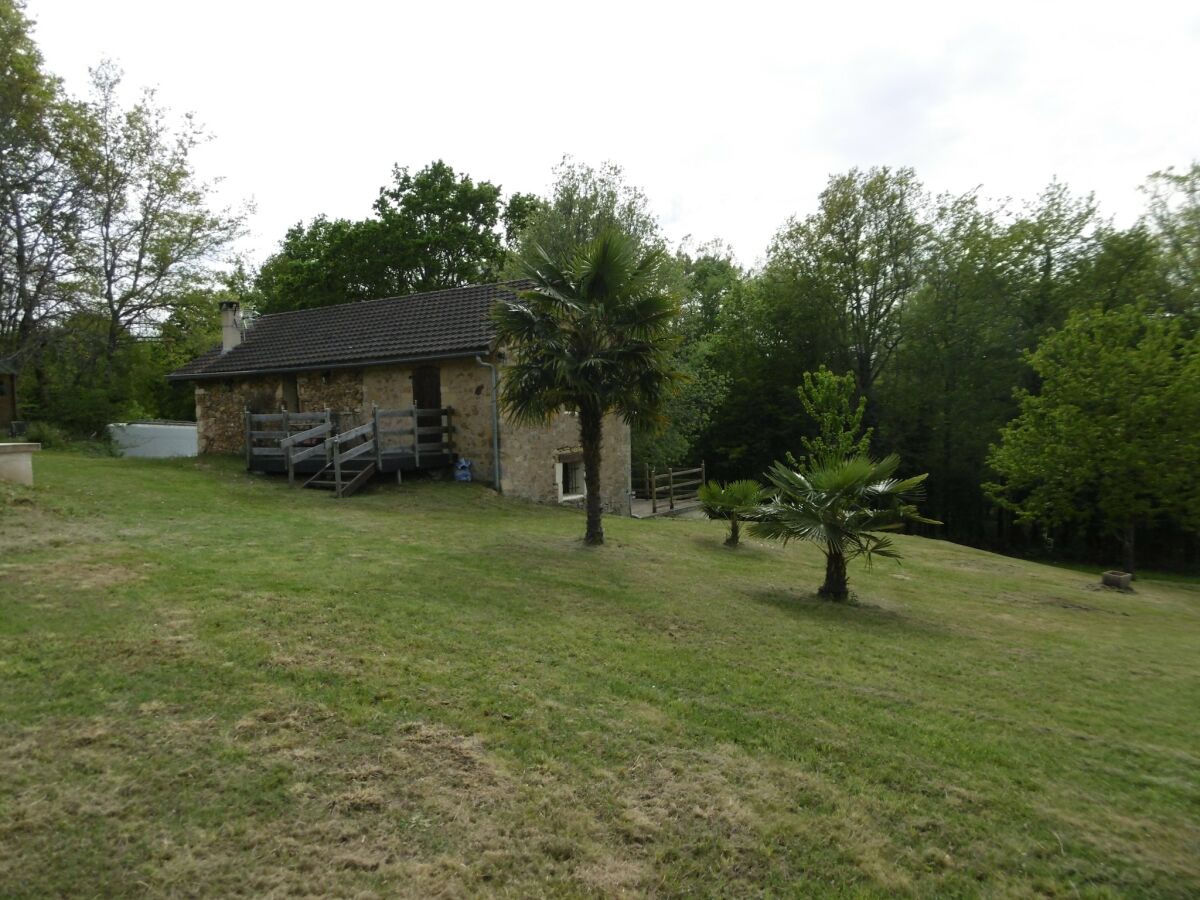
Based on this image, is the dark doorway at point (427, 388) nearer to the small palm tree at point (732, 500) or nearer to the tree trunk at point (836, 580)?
the small palm tree at point (732, 500)

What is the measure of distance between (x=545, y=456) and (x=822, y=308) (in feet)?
69.1

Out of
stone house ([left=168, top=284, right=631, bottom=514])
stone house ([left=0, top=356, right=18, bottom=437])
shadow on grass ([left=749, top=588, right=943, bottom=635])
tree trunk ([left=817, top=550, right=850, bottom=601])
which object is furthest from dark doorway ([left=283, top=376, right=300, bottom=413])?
tree trunk ([left=817, top=550, right=850, bottom=601])

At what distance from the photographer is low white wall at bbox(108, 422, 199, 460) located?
2634 cm

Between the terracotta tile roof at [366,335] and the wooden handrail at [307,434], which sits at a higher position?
the terracotta tile roof at [366,335]

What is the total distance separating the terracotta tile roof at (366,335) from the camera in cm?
1781

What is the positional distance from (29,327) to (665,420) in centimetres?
2525

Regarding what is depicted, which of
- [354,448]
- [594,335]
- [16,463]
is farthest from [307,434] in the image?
[594,335]

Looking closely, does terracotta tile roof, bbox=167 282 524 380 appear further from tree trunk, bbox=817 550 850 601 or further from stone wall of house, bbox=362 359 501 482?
tree trunk, bbox=817 550 850 601

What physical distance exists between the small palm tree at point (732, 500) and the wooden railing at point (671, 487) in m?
4.21

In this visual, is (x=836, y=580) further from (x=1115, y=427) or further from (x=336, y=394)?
(x=336, y=394)

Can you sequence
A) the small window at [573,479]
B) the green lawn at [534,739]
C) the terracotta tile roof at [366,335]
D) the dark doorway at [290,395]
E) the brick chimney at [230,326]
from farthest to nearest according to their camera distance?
the brick chimney at [230,326] → the dark doorway at [290,395] → the small window at [573,479] → the terracotta tile roof at [366,335] → the green lawn at [534,739]

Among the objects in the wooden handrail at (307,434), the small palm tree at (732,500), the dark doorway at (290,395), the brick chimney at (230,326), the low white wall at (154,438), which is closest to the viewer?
the small palm tree at (732,500)

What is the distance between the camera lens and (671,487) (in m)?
23.5

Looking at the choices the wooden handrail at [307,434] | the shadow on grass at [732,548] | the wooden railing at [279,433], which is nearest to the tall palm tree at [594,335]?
the shadow on grass at [732,548]
